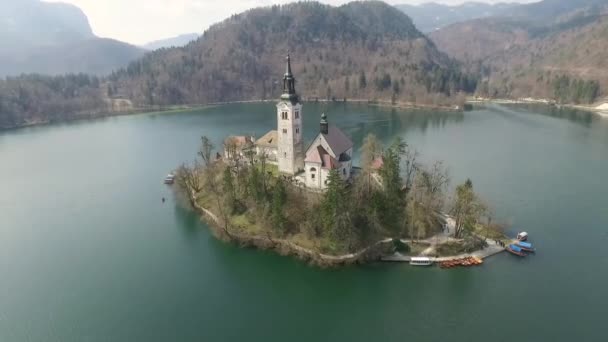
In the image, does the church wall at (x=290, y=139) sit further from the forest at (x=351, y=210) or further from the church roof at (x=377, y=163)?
the church roof at (x=377, y=163)

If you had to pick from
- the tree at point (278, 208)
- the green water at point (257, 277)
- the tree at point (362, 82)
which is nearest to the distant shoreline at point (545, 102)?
the tree at point (362, 82)

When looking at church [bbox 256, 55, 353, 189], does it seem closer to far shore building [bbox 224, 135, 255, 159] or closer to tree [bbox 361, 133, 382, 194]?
tree [bbox 361, 133, 382, 194]

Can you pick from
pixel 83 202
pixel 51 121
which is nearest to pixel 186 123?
pixel 51 121

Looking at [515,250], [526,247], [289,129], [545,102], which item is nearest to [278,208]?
[289,129]

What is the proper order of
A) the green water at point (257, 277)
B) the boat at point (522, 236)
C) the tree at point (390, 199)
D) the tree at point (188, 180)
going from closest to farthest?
the green water at point (257, 277) → the boat at point (522, 236) → the tree at point (390, 199) → the tree at point (188, 180)

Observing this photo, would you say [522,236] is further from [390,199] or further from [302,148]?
[302,148]

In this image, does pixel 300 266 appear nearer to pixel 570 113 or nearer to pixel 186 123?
pixel 186 123
